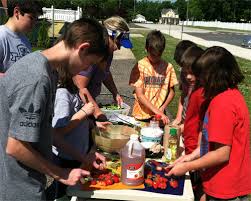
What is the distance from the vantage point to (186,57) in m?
3.15

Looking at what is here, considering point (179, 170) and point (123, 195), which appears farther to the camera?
point (179, 170)

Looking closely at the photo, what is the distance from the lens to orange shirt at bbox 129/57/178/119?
4070 mm

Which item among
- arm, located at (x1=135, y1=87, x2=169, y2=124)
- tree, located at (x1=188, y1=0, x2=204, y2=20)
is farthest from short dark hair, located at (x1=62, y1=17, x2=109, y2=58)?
tree, located at (x1=188, y1=0, x2=204, y2=20)

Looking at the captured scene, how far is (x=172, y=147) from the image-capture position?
283 centimetres

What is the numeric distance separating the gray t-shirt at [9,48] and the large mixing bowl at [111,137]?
Answer: 4.49ft

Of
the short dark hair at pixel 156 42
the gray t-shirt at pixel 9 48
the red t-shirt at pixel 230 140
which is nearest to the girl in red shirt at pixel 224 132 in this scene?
the red t-shirt at pixel 230 140

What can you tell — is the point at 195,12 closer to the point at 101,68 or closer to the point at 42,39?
the point at 42,39

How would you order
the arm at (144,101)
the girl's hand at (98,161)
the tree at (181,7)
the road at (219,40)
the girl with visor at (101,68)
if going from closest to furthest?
the girl's hand at (98,161)
the girl with visor at (101,68)
the arm at (144,101)
the road at (219,40)
the tree at (181,7)

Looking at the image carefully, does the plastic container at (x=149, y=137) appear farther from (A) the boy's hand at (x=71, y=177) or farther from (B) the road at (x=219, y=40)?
(B) the road at (x=219, y=40)

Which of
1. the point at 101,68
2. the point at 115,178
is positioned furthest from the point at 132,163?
the point at 101,68

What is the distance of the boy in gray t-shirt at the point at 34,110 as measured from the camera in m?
1.69

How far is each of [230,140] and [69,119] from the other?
1.03m

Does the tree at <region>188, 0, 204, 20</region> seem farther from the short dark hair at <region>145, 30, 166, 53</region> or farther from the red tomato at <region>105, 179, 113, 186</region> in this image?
the red tomato at <region>105, 179, 113, 186</region>

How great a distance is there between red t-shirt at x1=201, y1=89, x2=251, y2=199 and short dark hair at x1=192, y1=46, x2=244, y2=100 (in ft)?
0.17
